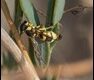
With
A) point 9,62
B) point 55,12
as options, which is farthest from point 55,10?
point 9,62

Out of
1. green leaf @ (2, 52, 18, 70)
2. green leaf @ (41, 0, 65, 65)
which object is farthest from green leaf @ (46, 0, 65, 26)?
green leaf @ (2, 52, 18, 70)

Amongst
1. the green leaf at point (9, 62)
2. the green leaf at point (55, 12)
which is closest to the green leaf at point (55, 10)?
the green leaf at point (55, 12)

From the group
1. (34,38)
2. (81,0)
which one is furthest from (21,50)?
(81,0)

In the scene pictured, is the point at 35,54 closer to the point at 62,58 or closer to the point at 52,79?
the point at 52,79

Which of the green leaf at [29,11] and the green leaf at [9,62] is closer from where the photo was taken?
the green leaf at [29,11]

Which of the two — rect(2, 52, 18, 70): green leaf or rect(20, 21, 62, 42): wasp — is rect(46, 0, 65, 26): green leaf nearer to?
rect(20, 21, 62, 42): wasp

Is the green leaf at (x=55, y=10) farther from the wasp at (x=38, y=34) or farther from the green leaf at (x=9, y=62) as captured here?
the green leaf at (x=9, y=62)
